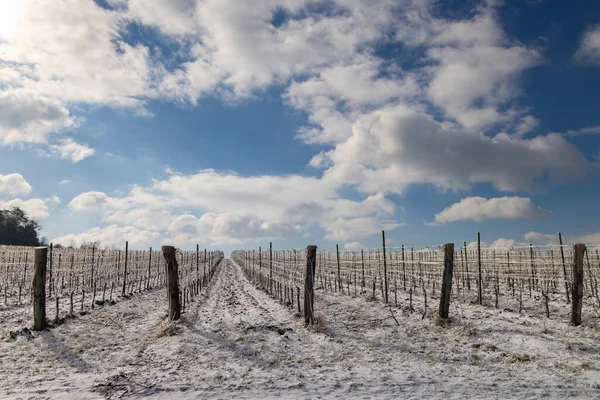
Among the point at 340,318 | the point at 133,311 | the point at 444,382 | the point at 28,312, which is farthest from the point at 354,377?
the point at 28,312

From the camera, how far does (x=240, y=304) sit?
13781 mm

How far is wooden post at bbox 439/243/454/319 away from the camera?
9.44 meters

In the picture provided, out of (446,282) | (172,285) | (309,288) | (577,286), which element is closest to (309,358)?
(309,288)

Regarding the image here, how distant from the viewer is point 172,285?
10133mm

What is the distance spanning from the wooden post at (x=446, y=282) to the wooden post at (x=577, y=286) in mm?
2694

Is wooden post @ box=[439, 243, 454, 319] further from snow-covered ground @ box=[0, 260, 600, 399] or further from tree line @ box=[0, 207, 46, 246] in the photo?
tree line @ box=[0, 207, 46, 246]

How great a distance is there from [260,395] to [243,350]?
221 centimetres

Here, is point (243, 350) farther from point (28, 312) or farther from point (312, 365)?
point (28, 312)

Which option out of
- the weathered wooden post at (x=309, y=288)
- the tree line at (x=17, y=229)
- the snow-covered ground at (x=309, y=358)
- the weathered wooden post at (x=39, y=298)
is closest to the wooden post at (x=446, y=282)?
the snow-covered ground at (x=309, y=358)

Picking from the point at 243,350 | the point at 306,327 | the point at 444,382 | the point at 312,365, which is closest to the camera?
the point at 444,382

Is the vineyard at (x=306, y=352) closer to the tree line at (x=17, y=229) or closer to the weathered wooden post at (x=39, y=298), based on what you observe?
the weathered wooden post at (x=39, y=298)

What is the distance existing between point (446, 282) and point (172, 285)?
6.69 metres

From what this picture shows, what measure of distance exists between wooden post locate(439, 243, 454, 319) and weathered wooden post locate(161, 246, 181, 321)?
6.44 m

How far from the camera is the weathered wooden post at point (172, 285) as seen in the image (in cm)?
1009
